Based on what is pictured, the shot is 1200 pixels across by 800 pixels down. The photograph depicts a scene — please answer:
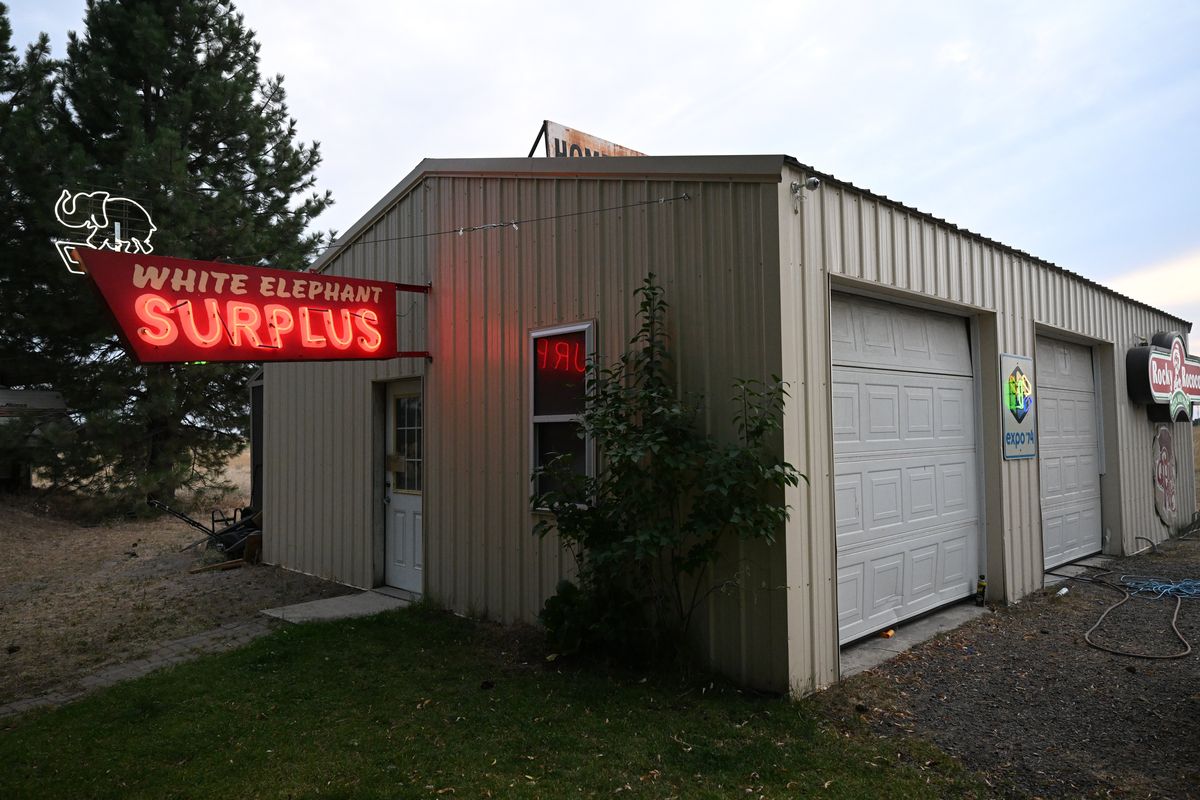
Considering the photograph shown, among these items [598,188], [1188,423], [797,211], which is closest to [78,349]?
[598,188]

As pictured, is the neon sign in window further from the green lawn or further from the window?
the green lawn

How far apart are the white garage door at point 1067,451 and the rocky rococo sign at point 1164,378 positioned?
0.71m

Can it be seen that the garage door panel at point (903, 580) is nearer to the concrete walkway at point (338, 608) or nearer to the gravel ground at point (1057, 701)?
the gravel ground at point (1057, 701)

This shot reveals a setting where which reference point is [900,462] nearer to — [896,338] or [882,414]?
[882,414]

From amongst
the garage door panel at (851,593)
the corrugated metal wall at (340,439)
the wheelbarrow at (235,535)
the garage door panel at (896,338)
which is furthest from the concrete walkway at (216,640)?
the garage door panel at (896,338)

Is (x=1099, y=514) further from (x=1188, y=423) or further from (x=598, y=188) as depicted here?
(x=598, y=188)

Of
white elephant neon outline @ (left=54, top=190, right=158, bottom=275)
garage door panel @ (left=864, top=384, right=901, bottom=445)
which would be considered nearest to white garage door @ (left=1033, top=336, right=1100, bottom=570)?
garage door panel @ (left=864, top=384, right=901, bottom=445)

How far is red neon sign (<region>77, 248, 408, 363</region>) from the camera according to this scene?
14.7ft

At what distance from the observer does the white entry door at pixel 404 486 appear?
6961mm

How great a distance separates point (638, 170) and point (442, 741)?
3661mm

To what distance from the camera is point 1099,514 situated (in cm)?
840

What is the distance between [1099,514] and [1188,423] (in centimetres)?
328

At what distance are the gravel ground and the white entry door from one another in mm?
4247

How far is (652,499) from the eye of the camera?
4227mm
